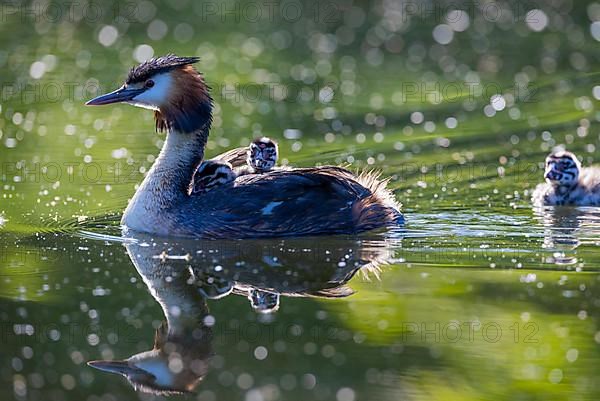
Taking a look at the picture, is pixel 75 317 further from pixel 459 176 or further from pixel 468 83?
pixel 468 83

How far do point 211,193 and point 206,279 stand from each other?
143cm

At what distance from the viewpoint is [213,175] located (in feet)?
37.0

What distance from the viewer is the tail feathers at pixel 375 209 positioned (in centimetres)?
1136

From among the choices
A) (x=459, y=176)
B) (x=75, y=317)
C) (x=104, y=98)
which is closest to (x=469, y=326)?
(x=75, y=317)

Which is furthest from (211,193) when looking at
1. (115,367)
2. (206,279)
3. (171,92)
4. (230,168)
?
(115,367)

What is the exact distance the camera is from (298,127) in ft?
53.5

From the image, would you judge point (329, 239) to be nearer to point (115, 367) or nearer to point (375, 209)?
point (375, 209)

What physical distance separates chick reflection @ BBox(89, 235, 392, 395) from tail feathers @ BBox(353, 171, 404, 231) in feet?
1.13

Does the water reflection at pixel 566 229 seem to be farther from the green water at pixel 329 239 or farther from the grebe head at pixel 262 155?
the grebe head at pixel 262 155

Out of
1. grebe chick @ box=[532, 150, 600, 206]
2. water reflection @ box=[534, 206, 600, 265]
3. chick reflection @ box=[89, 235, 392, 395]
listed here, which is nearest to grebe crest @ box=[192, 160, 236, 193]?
chick reflection @ box=[89, 235, 392, 395]

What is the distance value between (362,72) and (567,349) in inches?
480

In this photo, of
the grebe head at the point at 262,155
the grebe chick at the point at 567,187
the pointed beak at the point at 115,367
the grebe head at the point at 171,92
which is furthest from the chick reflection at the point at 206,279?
the grebe chick at the point at 567,187

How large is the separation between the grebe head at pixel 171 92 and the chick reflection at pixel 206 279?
1.19 m

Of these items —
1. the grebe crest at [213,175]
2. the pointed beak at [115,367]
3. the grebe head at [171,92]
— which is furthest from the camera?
the grebe head at [171,92]
